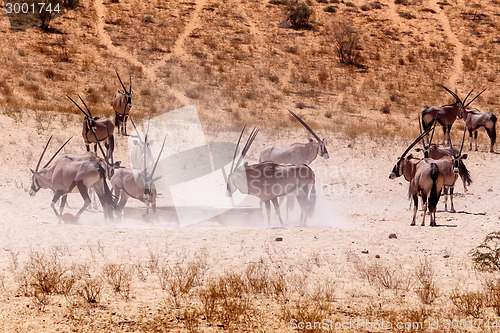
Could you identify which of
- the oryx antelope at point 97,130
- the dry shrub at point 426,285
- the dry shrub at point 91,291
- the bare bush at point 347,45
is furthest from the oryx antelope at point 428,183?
the bare bush at point 347,45

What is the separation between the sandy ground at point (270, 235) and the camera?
8.02 metres

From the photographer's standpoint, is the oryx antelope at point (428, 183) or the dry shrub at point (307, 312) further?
the oryx antelope at point (428, 183)

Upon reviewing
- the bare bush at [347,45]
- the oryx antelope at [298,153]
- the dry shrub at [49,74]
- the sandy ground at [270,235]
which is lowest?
the sandy ground at [270,235]

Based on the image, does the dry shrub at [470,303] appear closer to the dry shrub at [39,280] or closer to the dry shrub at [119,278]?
the dry shrub at [119,278]

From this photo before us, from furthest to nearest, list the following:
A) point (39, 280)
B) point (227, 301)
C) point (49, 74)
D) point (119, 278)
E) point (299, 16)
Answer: point (299, 16), point (49, 74), point (119, 278), point (39, 280), point (227, 301)

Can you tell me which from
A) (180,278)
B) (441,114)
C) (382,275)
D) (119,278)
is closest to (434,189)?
(382,275)

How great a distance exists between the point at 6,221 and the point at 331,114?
61.4ft

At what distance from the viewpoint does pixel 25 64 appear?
30250 millimetres

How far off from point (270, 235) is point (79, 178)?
4188 mm

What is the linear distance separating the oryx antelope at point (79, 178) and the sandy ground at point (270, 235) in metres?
0.51

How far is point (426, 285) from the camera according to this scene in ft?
22.1

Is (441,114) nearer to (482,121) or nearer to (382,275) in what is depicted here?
(482,121)

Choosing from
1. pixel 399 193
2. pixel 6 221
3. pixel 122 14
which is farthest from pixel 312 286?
pixel 122 14

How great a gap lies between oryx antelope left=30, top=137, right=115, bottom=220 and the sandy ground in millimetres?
508
